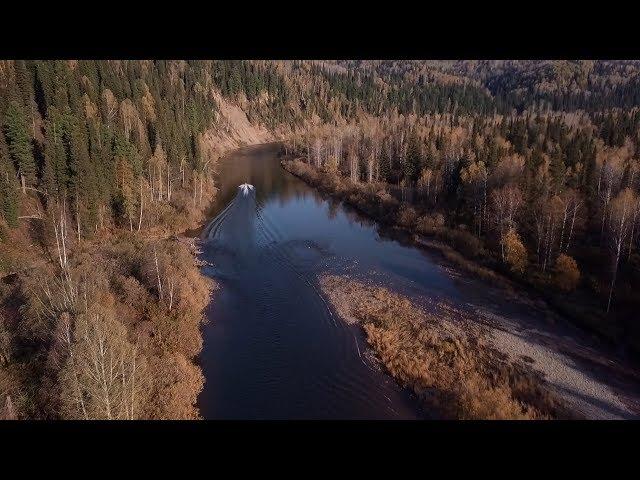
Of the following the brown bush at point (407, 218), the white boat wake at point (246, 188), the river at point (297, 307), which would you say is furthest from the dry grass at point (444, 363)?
the white boat wake at point (246, 188)

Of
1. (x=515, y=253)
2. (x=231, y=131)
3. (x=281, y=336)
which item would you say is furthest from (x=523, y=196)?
(x=231, y=131)

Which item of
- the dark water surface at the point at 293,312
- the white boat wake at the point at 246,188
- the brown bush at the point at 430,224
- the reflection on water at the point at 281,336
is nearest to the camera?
the reflection on water at the point at 281,336

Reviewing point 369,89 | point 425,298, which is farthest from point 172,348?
point 369,89

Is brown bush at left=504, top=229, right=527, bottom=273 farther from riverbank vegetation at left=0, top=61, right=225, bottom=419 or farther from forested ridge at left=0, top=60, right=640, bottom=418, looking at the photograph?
riverbank vegetation at left=0, top=61, right=225, bottom=419

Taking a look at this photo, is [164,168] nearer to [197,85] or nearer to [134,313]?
[134,313]

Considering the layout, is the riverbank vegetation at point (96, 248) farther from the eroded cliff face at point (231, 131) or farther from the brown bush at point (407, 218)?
the eroded cliff face at point (231, 131)
